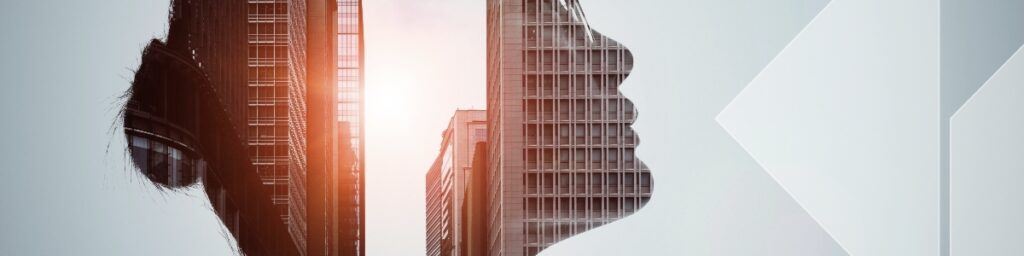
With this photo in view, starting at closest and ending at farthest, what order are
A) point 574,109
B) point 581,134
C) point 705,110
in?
point 705,110, point 574,109, point 581,134

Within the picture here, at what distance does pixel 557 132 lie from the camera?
44.4 metres

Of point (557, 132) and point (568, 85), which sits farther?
point (557, 132)

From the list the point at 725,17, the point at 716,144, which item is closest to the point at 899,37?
the point at 725,17

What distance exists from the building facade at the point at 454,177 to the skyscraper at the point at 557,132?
53.1 feet

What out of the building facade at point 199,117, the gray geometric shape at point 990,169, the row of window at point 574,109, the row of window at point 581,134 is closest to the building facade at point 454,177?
the row of window at point 581,134

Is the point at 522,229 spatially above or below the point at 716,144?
below

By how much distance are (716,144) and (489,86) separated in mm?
37051

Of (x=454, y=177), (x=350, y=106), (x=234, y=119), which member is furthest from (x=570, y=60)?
(x=350, y=106)

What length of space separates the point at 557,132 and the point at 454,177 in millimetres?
35885

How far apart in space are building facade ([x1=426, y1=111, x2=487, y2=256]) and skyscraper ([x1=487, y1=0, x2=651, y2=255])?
16175 mm

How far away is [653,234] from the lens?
16516 mm

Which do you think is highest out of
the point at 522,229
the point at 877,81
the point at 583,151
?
the point at 877,81

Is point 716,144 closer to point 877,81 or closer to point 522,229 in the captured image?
point 877,81

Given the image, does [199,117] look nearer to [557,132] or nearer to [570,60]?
[570,60]
